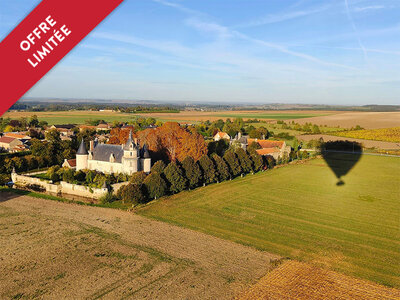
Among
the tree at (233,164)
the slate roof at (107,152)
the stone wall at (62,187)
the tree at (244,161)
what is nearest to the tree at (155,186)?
the stone wall at (62,187)

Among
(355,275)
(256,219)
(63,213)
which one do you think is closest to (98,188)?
(63,213)

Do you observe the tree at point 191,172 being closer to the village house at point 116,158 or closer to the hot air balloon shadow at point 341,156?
the village house at point 116,158

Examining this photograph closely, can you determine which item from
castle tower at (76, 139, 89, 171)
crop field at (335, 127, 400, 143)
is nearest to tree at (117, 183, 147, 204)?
castle tower at (76, 139, 89, 171)

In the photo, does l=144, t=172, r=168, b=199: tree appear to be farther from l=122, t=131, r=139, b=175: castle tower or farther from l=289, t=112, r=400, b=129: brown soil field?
l=289, t=112, r=400, b=129: brown soil field

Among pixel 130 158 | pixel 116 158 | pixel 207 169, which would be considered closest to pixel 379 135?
pixel 207 169

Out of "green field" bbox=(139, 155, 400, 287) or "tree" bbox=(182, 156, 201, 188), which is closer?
"green field" bbox=(139, 155, 400, 287)

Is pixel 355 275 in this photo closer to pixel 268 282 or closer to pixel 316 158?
pixel 268 282

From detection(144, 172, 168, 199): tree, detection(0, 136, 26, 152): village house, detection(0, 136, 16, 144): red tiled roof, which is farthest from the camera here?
detection(0, 136, 16, 144): red tiled roof
